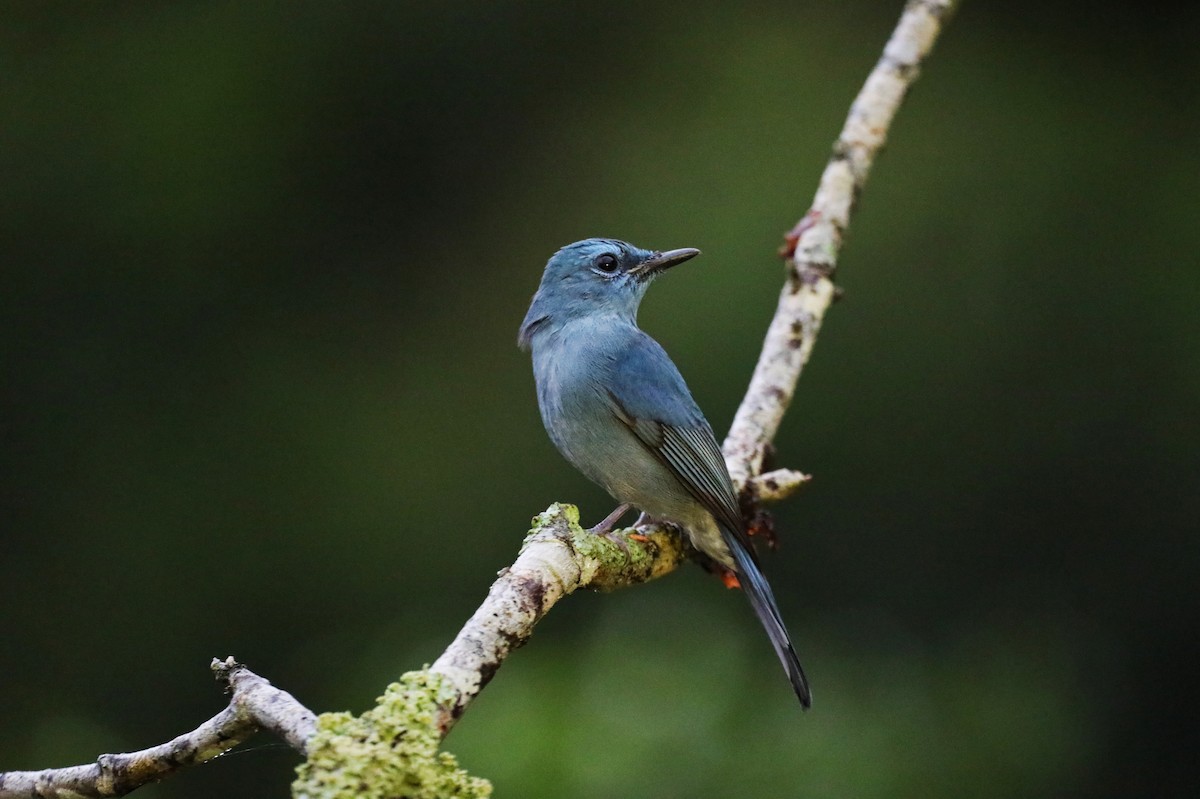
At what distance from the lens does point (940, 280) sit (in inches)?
246

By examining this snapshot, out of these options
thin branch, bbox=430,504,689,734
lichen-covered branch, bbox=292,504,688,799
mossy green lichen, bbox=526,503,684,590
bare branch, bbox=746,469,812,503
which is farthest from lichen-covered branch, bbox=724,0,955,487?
lichen-covered branch, bbox=292,504,688,799

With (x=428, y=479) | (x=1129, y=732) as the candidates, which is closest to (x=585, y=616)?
(x=428, y=479)

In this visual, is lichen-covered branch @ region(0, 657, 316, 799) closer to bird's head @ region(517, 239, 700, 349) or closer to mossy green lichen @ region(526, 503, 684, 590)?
mossy green lichen @ region(526, 503, 684, 590)

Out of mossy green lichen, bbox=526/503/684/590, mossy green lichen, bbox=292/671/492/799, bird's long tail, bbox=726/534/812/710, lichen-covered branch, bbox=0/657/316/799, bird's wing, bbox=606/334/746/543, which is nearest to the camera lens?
mossy green lichen, bbox=292/671/492/799

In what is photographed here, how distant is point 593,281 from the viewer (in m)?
4.24

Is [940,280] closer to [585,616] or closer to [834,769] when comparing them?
[585,616]

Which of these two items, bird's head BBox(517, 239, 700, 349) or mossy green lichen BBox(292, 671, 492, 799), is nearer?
mossy green lichen BBox(292, 671, 492, 799)

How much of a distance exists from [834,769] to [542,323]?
166 centimetres

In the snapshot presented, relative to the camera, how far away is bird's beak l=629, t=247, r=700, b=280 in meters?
4.29

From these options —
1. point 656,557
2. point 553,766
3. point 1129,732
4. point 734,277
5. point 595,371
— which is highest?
point 734,277

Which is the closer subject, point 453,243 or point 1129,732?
point 1129,732

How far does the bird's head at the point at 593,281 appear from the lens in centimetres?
418

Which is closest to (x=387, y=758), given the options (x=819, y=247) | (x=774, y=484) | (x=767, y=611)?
(x=767, y=611)

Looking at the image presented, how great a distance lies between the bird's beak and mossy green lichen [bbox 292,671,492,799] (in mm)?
2523
